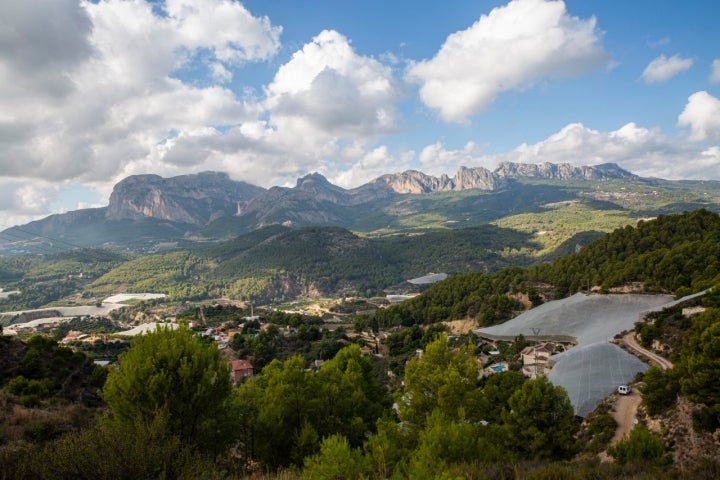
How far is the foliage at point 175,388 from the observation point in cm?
968

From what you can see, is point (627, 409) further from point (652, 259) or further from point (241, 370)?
point (241, 370)

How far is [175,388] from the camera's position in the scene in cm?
1002

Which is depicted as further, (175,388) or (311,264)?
(311,264)

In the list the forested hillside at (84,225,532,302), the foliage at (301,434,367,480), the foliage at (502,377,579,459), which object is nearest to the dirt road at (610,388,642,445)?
the foliage at (502,377,579,459)

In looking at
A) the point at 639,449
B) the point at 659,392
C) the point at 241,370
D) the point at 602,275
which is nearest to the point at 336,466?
the point at 639,449

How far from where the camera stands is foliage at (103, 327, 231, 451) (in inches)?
381

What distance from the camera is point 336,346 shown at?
4472cm

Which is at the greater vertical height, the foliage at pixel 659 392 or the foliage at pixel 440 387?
the foliage at pixel 440 387

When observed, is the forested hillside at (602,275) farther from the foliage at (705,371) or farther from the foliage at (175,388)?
the foliage at (175,388)

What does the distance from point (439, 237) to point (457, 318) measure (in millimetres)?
118534

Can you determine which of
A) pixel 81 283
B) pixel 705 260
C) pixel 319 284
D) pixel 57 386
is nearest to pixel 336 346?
pixel 57 386

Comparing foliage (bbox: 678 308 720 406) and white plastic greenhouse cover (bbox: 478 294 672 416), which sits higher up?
foliage (bbox: 678 308 720 406)

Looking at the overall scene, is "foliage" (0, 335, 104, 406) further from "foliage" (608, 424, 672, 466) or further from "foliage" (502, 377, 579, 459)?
"foliage" (608, 424, 672, 466)

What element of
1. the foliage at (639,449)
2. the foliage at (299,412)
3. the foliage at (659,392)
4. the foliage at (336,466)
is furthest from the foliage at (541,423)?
the foliage at (336,466)
